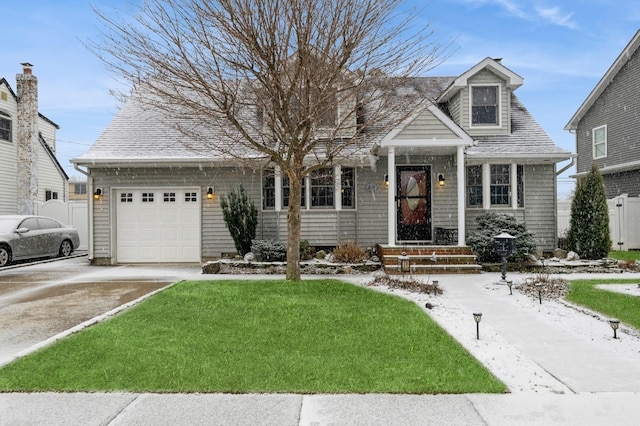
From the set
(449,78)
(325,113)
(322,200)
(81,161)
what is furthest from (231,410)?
(449,78)

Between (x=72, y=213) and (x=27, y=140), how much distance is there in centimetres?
459

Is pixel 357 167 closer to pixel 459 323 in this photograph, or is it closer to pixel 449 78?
pixel 449 78

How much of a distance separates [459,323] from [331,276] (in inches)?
215

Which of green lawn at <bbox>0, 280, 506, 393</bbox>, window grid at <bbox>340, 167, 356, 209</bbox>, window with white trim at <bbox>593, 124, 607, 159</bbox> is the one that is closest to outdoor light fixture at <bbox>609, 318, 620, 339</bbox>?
green lawn at <bbox>0, 280, 506, 393</bbox>

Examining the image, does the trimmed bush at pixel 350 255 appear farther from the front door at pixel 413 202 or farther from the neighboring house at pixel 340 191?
the front door at pixel 413 202

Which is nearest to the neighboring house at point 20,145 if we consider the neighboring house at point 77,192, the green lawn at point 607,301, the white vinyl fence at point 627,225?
the green lawn at point 607,301

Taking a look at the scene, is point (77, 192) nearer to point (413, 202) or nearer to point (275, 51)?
point (413, 202)

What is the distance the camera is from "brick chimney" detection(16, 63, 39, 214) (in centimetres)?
1981

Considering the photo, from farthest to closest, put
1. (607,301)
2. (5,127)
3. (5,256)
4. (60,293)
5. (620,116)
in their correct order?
(620,116)
(5,127)
(5,256)
(60,293)
(607,301)

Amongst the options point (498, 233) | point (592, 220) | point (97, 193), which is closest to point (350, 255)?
point (498, 233)

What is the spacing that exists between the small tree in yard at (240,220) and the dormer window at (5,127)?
12.7 meters

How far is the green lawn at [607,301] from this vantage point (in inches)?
275

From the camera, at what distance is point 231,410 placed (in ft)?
11.9

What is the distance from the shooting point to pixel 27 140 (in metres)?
20.5
